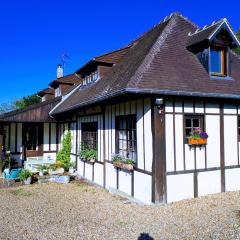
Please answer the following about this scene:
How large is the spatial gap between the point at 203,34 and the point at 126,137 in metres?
4.08

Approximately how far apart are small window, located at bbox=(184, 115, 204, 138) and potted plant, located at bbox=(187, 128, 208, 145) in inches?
5.2

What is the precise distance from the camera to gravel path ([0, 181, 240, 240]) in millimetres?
5648

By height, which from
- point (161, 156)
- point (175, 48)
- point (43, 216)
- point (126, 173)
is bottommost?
point (43, 216)

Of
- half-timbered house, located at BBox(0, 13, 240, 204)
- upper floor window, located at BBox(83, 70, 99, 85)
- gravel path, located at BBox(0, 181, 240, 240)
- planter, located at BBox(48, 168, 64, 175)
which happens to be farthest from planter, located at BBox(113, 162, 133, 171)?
upper floor window, located at BBox(83, 70, 99, 85)

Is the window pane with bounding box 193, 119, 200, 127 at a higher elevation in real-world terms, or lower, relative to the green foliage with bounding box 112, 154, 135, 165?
higher

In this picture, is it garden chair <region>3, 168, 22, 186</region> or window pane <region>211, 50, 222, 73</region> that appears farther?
garden chair <region>3, 168, 22, 186</region>

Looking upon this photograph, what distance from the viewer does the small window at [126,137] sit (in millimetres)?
8742

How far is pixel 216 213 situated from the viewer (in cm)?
669

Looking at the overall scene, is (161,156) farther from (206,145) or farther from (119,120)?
(119,120)

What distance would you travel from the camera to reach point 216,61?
9375mm

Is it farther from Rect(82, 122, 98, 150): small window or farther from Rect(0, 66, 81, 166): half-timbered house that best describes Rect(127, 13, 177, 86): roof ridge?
Rect(0, 66, 81, 166): half-timbered house

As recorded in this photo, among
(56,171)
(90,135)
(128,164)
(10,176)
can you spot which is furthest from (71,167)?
(128,164)

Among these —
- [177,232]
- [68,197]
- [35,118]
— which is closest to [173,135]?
[177,232]

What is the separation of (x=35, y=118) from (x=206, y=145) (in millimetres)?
9268
